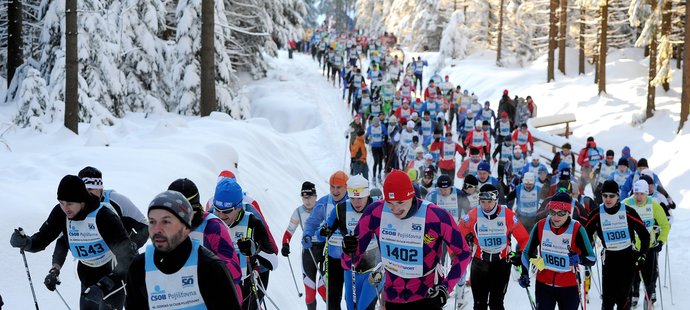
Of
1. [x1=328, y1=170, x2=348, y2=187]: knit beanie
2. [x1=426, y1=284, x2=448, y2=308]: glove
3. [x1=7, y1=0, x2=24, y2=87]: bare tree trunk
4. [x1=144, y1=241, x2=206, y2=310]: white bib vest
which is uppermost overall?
[x1=7, y1=0, x2=24, y2=87]: bare tree trunk

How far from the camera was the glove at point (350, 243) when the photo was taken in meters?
6.21

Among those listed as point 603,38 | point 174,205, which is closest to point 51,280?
point 174,205

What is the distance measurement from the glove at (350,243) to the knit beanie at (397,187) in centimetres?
68

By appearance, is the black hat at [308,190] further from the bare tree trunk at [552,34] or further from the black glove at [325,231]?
the bare tree trunk at [552,34]

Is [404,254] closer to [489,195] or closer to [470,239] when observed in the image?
[470,239]

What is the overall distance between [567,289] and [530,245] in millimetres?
659

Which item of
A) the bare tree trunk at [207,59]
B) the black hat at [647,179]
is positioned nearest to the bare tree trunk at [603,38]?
the bare tree trunk at [207,59]

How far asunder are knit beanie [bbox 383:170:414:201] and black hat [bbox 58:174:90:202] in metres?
2.62

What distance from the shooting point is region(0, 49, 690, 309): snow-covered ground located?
8041 millimetres

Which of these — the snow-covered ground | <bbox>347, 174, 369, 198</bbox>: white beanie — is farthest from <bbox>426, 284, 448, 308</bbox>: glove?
the snow-covered ground

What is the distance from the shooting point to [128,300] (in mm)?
3891

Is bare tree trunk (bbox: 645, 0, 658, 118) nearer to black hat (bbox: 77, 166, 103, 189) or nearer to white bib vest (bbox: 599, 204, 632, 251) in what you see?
white bib vest (bbox: 599, 204, 632, 251)

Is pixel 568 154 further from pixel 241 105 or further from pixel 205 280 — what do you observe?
pixel 205 280

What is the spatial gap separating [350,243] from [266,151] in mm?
11673
